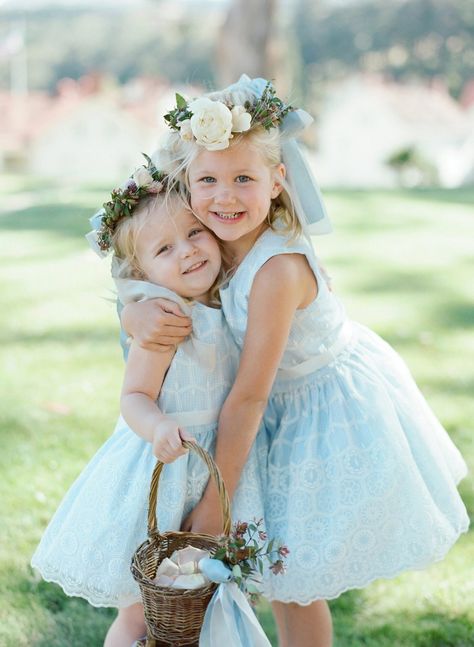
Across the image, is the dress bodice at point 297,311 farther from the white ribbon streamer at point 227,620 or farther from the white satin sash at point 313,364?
the white ribbon streamer at point 227,620

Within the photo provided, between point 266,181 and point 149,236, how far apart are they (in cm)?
30

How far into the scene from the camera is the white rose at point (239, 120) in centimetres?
206

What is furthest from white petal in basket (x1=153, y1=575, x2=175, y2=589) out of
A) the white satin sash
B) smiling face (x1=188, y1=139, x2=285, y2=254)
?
smiling face (x1=188, y1=139, x2=285, y2=254)

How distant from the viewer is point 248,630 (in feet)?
5.95

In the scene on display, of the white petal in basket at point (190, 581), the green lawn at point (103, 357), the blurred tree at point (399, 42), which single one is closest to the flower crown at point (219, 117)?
the green lawn at point (103, 357)

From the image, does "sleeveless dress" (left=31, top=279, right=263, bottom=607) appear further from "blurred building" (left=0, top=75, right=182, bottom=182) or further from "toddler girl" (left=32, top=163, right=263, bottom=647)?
"blurred building" (left=0, top=75, right=182, bottom=182)

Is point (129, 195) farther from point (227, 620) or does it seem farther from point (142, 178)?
point (227, 620)

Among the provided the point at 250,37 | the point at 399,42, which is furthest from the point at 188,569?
the point at 399,42

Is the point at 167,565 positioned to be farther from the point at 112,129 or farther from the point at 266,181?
the point at 112,129

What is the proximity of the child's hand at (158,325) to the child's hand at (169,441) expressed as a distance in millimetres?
222

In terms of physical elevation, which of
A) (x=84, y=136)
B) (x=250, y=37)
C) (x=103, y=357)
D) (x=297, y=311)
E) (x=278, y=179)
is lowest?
(x=103, y=357)

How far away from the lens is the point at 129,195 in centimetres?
214

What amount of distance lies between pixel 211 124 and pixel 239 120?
0.25ft

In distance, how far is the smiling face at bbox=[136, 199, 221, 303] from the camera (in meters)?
2.13
